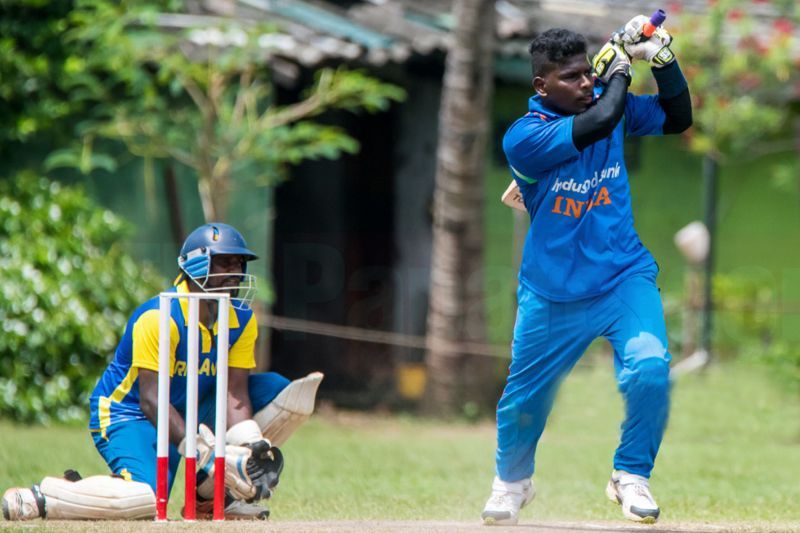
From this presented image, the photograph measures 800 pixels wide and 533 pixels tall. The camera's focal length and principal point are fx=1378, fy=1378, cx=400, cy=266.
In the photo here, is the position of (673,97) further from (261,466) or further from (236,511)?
(236,511)

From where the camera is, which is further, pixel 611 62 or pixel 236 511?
pixel 236 511

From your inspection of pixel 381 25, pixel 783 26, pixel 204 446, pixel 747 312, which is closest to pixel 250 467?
pixel 204 446

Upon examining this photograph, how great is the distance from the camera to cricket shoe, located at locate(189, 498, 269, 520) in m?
6.47

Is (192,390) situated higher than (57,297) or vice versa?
(192,390)

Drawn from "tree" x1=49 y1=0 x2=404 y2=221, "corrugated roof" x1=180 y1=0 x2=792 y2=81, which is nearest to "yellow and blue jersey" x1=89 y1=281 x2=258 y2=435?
"tree" x1=49 y1=0 x2=404 y2=221

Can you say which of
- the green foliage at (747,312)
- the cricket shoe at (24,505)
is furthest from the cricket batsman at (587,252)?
the green foliage at (747,312)

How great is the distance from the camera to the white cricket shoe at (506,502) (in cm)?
586

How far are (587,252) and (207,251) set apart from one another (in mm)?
1767

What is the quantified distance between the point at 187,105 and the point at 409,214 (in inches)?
A: 117

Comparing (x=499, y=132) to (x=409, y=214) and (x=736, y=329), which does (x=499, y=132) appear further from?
(x=736, y=329)

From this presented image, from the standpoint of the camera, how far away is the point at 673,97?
5.84 metres

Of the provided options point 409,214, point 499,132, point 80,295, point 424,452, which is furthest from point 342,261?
point 424,452

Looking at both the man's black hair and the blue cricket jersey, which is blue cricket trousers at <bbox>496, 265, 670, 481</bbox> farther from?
the man's black hair

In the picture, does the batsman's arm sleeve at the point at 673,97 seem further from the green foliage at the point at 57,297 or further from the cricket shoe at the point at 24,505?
the green foliage at the point at 57,297
